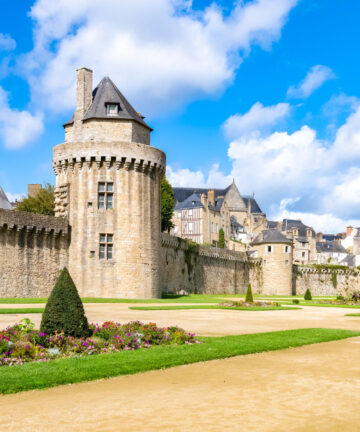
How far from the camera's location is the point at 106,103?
37.7 meters

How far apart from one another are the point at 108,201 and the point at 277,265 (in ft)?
111

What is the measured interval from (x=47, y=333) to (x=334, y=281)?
68.9 metres

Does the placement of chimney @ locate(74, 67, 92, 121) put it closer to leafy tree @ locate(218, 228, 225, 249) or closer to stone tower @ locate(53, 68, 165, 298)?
stone tower @ locate(53, 68, 165, 298)

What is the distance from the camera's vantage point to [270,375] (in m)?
8.81

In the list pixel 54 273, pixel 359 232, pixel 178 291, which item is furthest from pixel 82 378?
pixel 359 232

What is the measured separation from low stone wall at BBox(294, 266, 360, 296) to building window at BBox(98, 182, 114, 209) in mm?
39459

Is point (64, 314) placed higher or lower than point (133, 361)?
higher

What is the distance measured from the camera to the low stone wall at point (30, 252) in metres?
32.5

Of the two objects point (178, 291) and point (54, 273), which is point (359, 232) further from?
point (54, 273)

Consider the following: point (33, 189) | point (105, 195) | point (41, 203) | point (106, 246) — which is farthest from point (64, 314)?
point (33, 189)

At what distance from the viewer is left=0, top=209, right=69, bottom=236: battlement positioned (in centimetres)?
3241

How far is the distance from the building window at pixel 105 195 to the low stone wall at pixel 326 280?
1554 inches

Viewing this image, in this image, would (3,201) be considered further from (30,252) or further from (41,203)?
(30,252)

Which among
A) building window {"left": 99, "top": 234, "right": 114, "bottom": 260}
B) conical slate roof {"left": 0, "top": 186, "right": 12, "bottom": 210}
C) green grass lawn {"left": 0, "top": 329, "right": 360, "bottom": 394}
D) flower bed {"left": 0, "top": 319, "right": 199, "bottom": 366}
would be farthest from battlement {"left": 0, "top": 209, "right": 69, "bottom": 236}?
green grass lawn {"left": 0, "top": 329, "right": 360, "bottom": 394}
